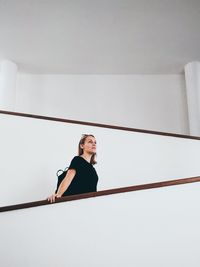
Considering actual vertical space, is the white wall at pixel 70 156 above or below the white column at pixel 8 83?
below

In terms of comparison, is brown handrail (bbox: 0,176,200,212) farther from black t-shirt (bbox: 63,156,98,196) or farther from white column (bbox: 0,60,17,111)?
white column (bbox: 0,60,17,111)

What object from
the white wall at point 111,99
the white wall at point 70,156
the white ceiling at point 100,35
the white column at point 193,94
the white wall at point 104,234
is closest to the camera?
the white wall at point 104,234

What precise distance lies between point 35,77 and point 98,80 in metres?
0.92

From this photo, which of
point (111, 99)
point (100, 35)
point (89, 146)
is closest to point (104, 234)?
point (89, 146)

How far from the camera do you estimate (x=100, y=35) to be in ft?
11.5

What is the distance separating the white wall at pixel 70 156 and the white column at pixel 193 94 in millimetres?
585

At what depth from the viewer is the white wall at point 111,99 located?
4.11 metres

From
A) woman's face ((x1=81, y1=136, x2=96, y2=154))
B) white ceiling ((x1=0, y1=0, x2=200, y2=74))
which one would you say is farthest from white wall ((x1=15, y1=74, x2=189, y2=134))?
woman's face ((x1=81, y1=136, x2=96, y2=154))

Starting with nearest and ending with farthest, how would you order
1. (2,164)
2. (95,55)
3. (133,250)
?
(133,250), (2,164), (95,55)

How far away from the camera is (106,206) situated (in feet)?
6.07

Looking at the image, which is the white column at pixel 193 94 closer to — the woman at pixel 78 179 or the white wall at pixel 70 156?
the white wall at pixel 70 156

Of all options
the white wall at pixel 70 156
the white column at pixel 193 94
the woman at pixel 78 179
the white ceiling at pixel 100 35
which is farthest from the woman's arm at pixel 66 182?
the white column at pixel 193 94

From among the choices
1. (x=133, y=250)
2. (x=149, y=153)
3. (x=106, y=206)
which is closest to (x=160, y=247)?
(x=133, y=250)

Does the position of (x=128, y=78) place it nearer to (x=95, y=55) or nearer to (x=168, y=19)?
(x=95, y=55)
